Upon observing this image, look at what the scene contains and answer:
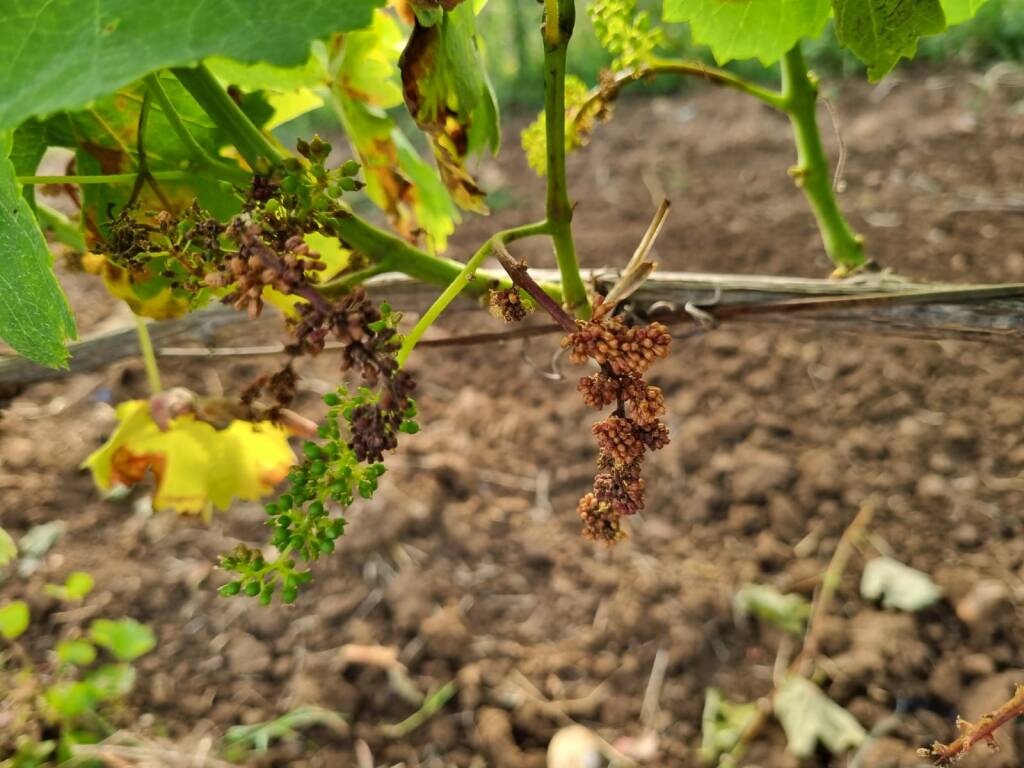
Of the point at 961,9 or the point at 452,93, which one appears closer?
the point at 452,93

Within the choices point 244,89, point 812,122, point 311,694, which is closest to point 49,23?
point 244,89

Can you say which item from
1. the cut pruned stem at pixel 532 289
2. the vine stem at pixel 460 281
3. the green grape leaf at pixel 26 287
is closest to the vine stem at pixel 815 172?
the vine stem at pixel 460 281

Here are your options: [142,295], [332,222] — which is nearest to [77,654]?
[142,295]

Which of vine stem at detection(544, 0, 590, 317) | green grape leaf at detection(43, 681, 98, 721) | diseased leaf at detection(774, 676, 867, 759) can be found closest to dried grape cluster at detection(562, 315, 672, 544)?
vine stem at detection(544, 0, 590, 317)

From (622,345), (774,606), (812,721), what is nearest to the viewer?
(622,345)

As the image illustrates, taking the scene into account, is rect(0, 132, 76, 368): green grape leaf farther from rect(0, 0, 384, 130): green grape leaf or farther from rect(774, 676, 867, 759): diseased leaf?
rect(774, 676, 867, 759): diseased leaf

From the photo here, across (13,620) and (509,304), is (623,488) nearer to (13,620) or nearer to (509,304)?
(509,304)
